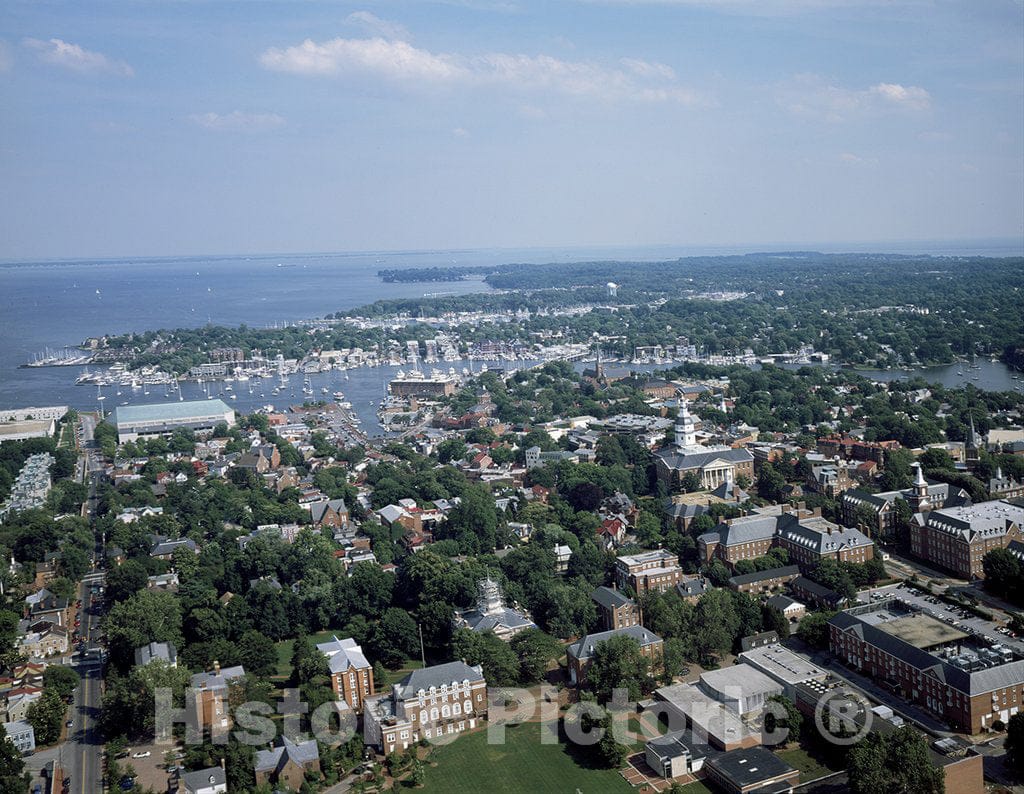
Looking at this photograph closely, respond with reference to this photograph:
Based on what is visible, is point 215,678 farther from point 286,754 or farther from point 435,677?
point 435,677

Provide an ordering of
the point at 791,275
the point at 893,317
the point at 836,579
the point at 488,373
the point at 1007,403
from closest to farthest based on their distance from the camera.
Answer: the point at 836,579
the point at 1007,403
the point at 488,373
the point at 893,317
the point at 791,275

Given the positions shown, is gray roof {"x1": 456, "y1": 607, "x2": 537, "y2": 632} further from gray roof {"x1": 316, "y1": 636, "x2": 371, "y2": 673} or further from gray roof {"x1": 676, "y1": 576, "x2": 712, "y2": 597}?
gray roof {"x1": 676, "y1": 576, "x2": 712, "y2": 597}

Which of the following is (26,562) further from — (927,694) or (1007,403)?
(1007,403)

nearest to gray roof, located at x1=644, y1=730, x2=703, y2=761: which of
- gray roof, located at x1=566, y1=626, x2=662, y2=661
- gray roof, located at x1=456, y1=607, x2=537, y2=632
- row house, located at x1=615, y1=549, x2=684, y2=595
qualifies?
gray roof, located at x1=566, y1=626, x2=662, y2=661

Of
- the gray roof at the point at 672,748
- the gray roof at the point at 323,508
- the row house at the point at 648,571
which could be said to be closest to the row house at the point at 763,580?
the row house at the point at 648,571

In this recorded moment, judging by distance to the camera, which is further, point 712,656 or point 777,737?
point 712,656

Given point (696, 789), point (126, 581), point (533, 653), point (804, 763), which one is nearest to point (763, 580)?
point (533, 653)

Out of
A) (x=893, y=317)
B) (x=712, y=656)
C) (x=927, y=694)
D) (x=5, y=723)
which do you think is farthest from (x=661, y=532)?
(x=893, y=317)

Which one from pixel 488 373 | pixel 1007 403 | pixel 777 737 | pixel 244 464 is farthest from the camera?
pixel 488 373
